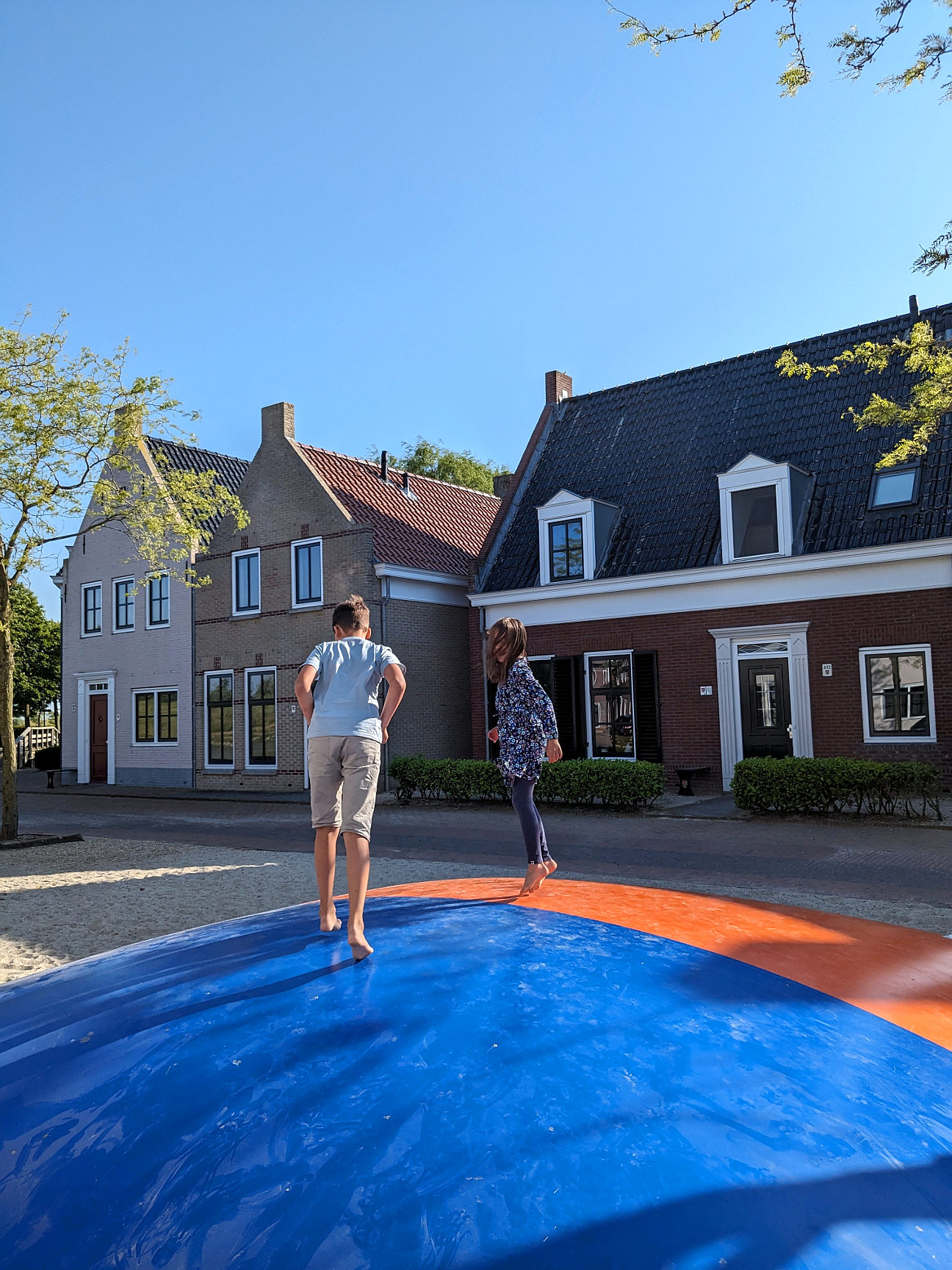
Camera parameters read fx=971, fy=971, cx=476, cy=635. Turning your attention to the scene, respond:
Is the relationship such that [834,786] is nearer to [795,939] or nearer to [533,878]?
[533,878]

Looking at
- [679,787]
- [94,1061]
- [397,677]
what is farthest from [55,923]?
[679,787]

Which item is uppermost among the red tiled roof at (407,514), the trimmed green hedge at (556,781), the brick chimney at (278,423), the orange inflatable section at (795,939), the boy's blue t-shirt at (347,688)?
the brick chimney at (278,423)

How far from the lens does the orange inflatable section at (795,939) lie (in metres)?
2.81

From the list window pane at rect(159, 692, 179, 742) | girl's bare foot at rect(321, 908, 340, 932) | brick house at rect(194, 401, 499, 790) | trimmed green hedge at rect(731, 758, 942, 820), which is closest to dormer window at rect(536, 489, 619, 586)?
brick house at rect(194, 401, 499, 790)

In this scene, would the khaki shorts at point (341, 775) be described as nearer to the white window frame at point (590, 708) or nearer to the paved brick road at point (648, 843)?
the paved brick road at point (648, 843)

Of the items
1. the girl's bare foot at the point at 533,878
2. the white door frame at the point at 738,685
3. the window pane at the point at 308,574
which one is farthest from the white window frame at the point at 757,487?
the girl's bare foot at the point at 533,878

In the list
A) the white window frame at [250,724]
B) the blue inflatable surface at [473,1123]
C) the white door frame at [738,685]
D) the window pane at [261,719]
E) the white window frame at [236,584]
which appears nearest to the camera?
the blue inflatable surface at [473,1123]

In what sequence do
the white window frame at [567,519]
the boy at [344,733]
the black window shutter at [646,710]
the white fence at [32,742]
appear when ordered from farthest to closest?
1. the white fence at [32,742]
2. the white window frame at [567,519]
3. the black window shutter at [646,710]
4. the boy at [344,733]

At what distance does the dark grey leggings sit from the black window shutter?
563 inches

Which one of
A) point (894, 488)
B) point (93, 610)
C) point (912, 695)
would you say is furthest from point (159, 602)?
point (912, 695)

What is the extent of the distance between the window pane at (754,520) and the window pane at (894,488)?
6.03 ft

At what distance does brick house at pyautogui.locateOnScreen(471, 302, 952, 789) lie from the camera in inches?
670

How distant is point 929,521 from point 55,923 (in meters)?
14.9

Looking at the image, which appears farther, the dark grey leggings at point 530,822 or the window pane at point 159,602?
the window pane at point 159,602
